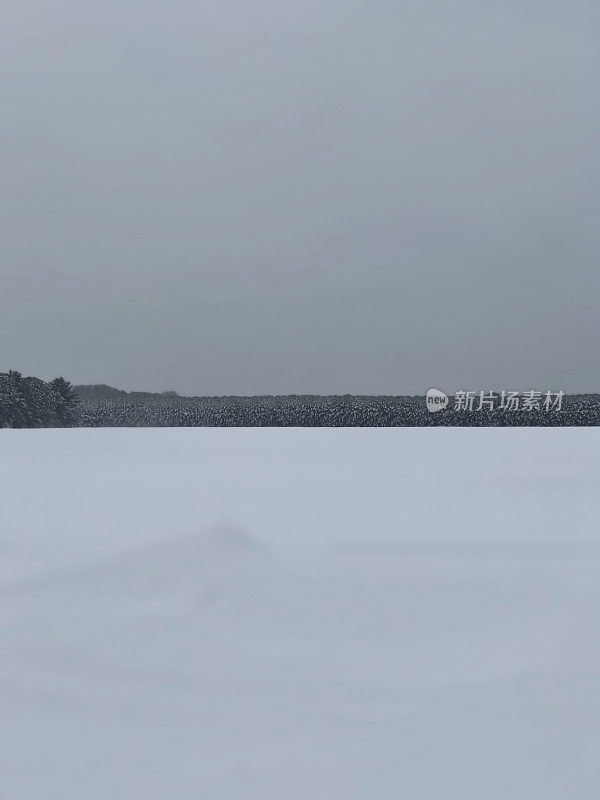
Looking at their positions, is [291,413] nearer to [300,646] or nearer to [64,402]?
[64,402]

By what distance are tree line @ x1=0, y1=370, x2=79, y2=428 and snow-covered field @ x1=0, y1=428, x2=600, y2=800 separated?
40.6 ft

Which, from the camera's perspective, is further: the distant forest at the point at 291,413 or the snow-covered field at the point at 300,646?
the distant forest at the point at 291,413

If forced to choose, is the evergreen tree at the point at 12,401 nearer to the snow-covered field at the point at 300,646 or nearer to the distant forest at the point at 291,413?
the distant forest at the point at 291,413

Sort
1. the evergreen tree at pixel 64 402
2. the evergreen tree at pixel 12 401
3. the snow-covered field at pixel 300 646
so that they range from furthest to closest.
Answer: the evergreen tree at pixel 64 402
the evergreen tree at pixel 12 401
the snow-covered field at pixel 300 646

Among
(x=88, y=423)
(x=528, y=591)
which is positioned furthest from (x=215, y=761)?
(x=88, y=423)

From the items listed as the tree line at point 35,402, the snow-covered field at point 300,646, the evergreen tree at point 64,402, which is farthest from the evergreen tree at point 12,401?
the snow-covered field at point 300,646

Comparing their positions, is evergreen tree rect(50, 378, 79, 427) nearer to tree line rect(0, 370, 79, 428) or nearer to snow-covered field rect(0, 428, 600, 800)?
tree line rect(0, 370, 79, 428)

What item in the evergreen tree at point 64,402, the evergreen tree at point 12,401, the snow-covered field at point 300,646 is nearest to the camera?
the snow-covered field at point 300,646

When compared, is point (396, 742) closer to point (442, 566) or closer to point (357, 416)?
point (442, 566)

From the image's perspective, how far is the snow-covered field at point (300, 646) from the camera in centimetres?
86

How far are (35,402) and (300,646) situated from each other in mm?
14410

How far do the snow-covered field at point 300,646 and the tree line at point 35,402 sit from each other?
40.6ft

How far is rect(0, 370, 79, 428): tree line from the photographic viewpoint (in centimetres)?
1414

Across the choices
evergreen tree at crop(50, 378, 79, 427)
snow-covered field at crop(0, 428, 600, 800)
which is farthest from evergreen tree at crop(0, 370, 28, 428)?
snow-covered field at crop(0, 428, 600, 800)
